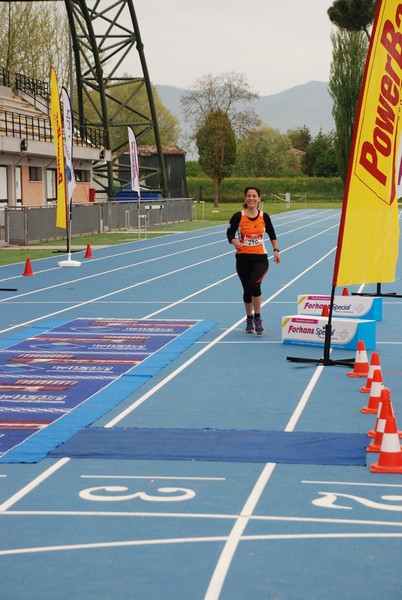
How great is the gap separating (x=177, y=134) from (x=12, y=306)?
118 m

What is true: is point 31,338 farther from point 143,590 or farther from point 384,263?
point 143,590

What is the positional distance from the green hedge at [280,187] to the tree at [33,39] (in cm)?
2694

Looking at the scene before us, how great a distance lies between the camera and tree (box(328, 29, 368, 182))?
8562cm

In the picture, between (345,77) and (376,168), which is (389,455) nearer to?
(376,168)

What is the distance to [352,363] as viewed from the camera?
43.0 feet

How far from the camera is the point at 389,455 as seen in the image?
8289mm

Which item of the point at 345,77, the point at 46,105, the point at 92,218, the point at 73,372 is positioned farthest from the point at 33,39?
the point at 73,372

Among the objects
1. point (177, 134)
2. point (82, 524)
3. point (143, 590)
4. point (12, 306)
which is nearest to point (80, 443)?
point (82, 524)

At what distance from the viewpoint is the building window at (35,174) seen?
4672 centimetres

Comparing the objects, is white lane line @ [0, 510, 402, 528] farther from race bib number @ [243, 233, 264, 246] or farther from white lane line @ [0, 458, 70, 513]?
race bib number @ [243, 233, 264, 246]

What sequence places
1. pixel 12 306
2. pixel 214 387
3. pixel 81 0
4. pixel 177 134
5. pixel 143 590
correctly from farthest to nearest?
pixel 177 134
pixel 81 0
pixel 12 306
pixel 214 387
pixel 143 590

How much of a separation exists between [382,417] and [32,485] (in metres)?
2.80

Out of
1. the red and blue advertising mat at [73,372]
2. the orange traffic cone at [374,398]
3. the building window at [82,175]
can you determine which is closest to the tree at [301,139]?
the building window at [82,175]

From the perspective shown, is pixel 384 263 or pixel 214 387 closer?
pixel 214 387
